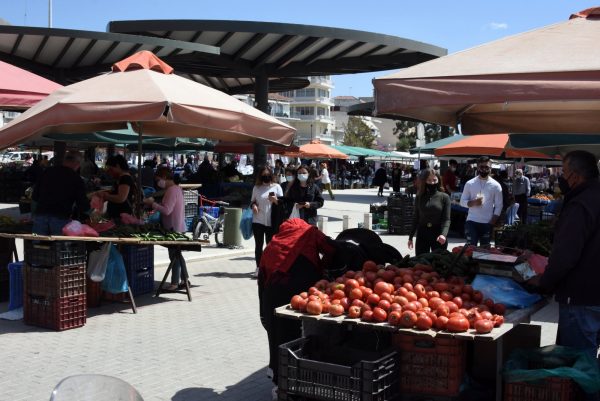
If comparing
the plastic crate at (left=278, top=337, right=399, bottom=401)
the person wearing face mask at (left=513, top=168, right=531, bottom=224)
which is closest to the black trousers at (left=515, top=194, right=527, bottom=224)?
the person wearing face mask at (left=513, top=168, right=531, bottom=224)

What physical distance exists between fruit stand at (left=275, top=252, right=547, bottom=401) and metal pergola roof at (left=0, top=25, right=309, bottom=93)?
40.2 feet

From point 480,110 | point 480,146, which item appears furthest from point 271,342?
point 480,146

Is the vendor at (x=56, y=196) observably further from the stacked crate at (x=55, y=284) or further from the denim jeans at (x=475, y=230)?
the denim jeans at (x=475, y=230)

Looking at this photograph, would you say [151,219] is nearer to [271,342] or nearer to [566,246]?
[271,342]

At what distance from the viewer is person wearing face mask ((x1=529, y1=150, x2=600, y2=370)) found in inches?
169

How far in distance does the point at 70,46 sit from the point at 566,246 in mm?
14811

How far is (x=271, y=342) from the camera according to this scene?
523 centimetres

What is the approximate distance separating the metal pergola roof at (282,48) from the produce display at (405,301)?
13.1m

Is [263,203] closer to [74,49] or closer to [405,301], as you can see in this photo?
[405,301]

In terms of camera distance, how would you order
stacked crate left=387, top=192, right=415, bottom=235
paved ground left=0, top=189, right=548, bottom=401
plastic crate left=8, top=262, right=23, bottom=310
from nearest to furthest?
paved ground left=0, top=189, right=548, bottom=401 → plastic crate left=8, top=262, right=23, bottom=310 → stacked crate left=387, top=192, right=415, bottom=235

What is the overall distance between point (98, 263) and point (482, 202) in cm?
576

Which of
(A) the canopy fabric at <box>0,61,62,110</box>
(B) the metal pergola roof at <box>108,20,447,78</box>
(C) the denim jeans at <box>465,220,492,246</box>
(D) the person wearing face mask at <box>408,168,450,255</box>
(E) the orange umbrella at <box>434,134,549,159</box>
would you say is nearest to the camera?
(A) the canopy fabric at <box>0,61,62,110</box>

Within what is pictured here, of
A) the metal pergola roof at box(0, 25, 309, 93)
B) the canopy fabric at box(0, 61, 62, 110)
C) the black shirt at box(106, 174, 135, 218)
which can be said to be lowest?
the black shirt at box(106, 174, 135, 218)

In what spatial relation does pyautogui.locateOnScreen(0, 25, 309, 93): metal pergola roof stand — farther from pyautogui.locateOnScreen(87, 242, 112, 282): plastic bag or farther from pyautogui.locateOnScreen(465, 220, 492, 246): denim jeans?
pyautogui.locateOnScreen(87, 242, 112, 282): plastic bag
